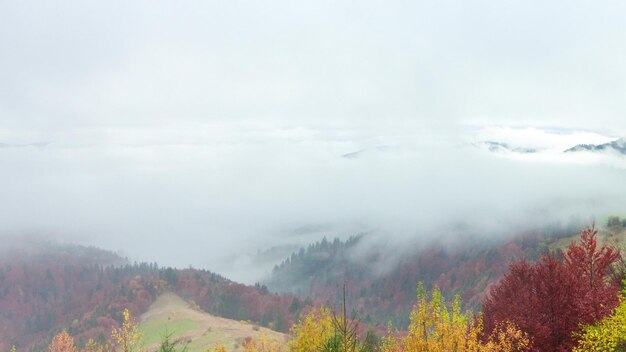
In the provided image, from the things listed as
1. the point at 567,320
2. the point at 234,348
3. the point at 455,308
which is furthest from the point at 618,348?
the point at 234,348

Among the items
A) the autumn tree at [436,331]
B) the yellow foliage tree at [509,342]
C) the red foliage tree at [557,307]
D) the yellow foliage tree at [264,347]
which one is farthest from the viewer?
the yellow foliage tree at [264,347]

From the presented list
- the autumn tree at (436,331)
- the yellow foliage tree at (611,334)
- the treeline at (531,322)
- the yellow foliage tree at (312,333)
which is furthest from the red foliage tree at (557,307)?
the yellow foliage tree at (312,333)

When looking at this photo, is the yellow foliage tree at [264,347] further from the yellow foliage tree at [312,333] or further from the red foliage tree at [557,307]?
the red foliage tree at [557,307]

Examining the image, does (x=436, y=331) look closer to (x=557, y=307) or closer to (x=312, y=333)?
(x=557, y=307)

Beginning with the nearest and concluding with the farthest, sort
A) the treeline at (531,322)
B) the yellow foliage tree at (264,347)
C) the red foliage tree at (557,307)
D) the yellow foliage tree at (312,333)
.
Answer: the treeline at (531,322) → the red foliage tree at (557,307) → the yellow foliage tree at (312,333) → the yellow foliage tree at (264,347)

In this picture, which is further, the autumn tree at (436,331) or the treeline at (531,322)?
the treeline at (531,322)

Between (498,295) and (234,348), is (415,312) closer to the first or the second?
(498,295)

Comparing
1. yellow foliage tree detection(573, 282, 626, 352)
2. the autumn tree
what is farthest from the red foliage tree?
the autumn tree

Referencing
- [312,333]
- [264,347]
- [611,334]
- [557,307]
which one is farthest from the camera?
[264,347]

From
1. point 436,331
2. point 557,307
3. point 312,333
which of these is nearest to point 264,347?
point 312,333

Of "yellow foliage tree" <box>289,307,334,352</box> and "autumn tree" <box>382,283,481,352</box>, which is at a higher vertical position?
"autumn tree" <box>382,283,481,352</box>

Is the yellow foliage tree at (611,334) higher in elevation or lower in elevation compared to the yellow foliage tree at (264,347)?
higher

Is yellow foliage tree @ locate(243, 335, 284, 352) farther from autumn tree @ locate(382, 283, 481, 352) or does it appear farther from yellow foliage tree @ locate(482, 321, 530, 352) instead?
autumn tree @ locate(382, 283, 481, 352)

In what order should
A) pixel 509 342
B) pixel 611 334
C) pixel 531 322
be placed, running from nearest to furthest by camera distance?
pixel 611 334 < pixel 509 342 < pixel 531 322
